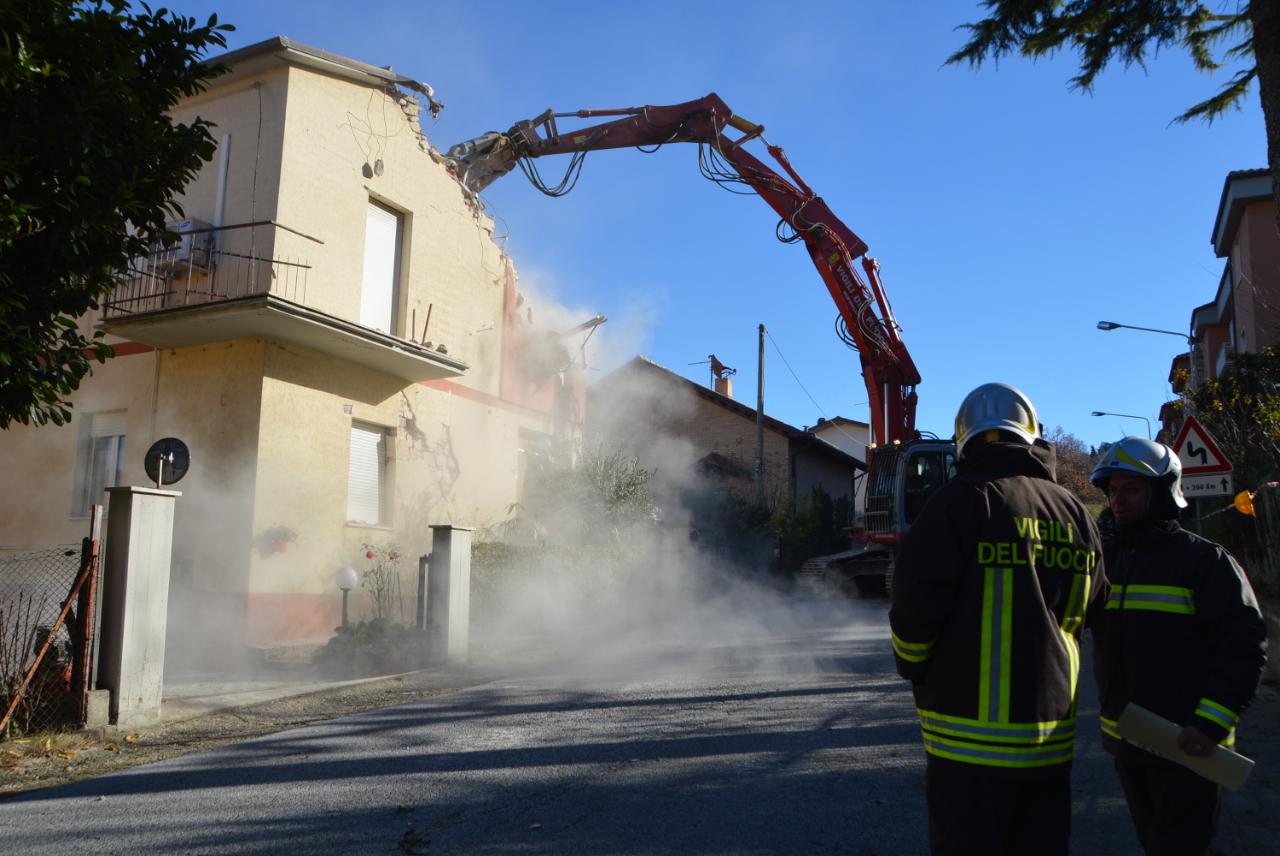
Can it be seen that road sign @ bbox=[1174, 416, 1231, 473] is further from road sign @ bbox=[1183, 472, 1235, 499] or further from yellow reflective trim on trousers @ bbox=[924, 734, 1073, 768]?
yellow reflective trim on trousers @ bbox=[924, 734, 1073, 768]

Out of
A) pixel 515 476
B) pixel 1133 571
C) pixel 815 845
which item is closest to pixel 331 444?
pixel 515 476

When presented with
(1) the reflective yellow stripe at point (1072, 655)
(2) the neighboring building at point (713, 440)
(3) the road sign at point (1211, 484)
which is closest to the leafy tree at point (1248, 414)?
(3) the road sign at point (1211, 484)

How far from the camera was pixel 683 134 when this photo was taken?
15141 mm

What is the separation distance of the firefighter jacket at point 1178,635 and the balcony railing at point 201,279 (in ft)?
33.6

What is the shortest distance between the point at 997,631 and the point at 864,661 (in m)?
6.96

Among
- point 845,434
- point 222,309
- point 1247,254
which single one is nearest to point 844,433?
point 845,434

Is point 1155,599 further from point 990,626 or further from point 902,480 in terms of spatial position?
point 902,480

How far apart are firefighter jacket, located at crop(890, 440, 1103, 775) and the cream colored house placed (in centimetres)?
942

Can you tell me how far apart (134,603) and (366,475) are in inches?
248

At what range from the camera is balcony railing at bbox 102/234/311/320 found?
37.2 ft

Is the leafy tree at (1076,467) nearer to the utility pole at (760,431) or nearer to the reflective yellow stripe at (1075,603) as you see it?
the utility pole at (760,431)

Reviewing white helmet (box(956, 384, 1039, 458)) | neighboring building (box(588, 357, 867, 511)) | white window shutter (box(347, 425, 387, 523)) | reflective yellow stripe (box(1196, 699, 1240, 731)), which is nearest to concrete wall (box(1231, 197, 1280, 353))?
neighboring building (box(588, 357, 867, 511))

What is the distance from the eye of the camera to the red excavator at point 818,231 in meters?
15.1

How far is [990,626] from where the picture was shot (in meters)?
2.39
